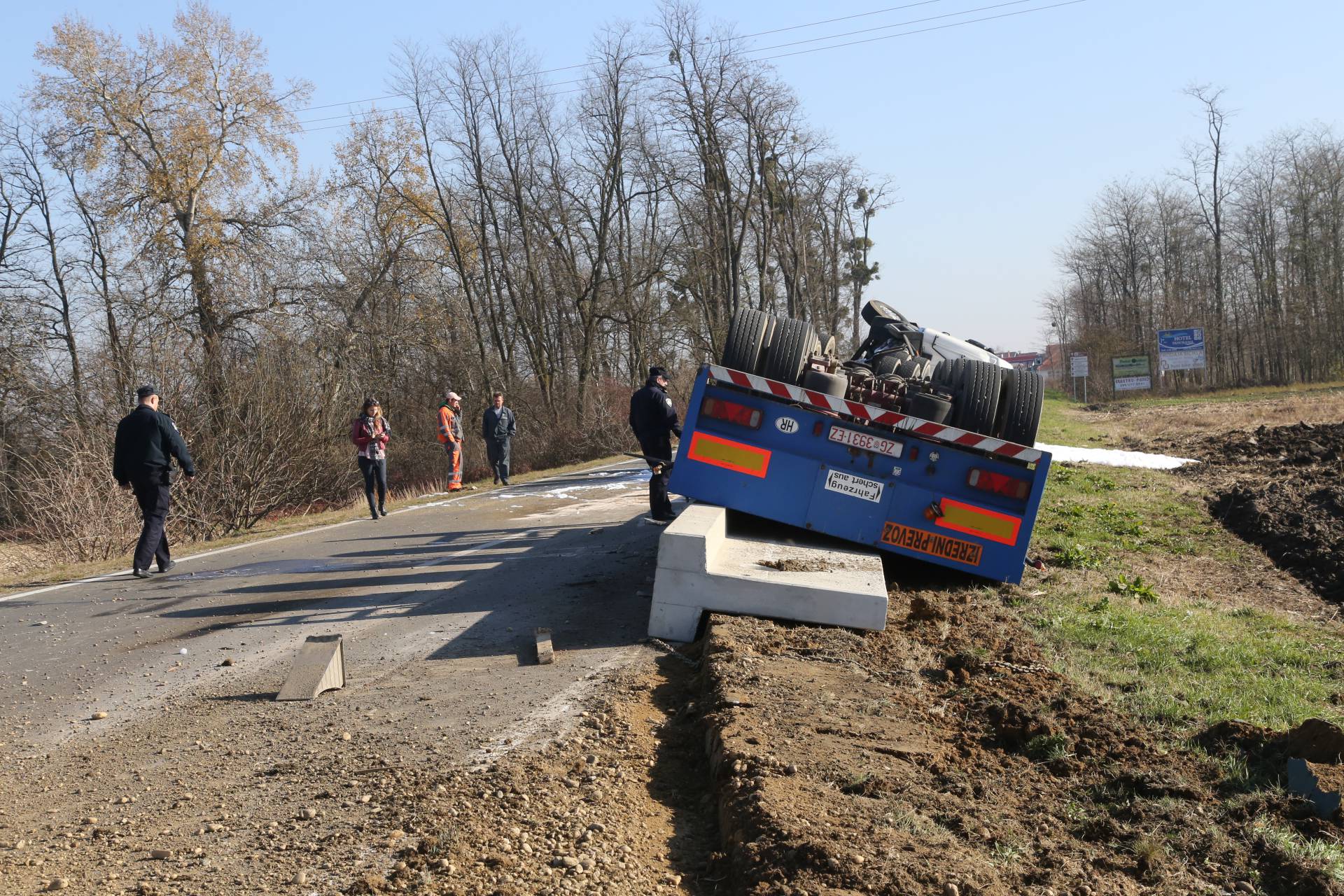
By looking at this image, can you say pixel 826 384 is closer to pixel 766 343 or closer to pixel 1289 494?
pixel 766 343

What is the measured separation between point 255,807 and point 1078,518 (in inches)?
428

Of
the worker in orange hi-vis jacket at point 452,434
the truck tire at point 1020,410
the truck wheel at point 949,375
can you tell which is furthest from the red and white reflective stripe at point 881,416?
the worker in orange hi-vis jacket at point 452,434

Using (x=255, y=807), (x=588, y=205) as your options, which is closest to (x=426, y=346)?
(x=588, y=205)

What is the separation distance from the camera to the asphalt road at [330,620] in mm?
6207

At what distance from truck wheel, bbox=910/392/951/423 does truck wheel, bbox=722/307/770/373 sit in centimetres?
130

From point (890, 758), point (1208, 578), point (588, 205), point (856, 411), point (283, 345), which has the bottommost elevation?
point (1208, 578)

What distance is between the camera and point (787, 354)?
8.88 meters

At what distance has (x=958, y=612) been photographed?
772 centimetres

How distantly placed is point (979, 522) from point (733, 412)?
203 cm

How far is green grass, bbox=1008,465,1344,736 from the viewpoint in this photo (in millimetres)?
5859

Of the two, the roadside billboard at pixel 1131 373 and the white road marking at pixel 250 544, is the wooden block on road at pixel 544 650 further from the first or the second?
the roadside billboard at pixel 1131 373

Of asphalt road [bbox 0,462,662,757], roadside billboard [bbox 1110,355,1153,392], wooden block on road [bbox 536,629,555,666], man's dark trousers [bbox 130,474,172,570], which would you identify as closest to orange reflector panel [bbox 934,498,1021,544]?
asphalt road [bbox 0,462,662,757]

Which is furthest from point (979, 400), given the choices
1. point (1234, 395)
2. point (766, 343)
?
point (1234, 395)

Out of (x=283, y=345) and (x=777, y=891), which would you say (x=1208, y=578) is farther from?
(x=283, y=345)
